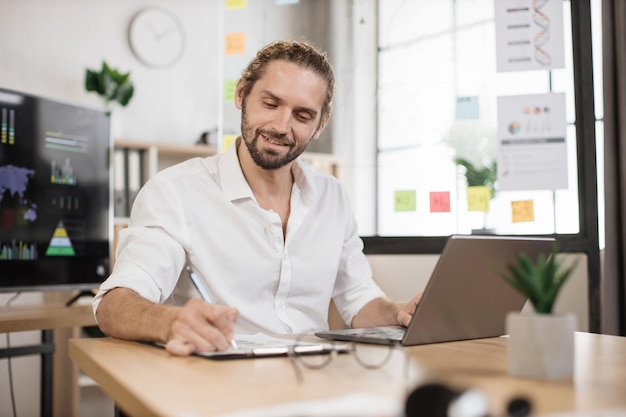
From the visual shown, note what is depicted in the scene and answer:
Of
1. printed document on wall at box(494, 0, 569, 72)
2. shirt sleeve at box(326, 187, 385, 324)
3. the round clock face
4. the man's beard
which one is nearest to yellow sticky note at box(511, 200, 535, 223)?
printed document on wall at box(494, 0, 569, 72)

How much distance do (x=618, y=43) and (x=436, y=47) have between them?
61cm

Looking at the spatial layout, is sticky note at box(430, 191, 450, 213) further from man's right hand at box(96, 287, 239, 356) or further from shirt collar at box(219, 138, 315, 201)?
man's right hand at box(96, 287, 239, 356)

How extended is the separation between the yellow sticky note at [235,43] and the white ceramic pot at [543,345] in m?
2.01

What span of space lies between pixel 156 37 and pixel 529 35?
233 centimetres

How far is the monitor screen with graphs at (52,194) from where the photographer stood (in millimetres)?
2096

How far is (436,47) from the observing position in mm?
2414

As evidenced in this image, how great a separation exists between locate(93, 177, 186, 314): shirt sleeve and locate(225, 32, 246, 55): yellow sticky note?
4.04 feet

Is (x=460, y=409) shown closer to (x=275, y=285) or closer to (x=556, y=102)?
(x=275, y=285)

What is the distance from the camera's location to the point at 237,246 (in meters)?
1.58

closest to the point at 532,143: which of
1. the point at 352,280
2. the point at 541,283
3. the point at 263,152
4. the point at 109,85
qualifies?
the point at 352,280

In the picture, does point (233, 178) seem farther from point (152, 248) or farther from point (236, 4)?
point (236, 4)

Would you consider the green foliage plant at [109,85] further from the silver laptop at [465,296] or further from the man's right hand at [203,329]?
the man's right hand at [203,329]

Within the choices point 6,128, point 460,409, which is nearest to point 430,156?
point 6,128

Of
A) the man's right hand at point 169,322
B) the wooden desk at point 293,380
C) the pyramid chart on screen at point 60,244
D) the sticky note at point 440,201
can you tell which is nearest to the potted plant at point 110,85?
the pyramid chart on screen at point 60,244
